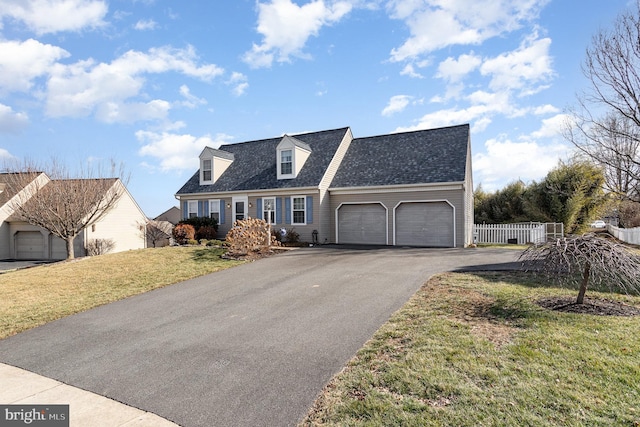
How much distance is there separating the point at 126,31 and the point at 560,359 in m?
13.0

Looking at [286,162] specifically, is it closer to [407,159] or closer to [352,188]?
[352,188]

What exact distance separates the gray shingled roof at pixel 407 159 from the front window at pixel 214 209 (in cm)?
796

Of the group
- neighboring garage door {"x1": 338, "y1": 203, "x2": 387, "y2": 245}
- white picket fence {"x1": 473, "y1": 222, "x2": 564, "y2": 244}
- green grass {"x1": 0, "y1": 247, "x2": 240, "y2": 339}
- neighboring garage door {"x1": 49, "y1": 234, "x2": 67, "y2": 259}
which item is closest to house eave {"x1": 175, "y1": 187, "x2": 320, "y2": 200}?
neighboring garage door {"x1": 338, "y1": 203, "x2": 387, "y2": 245}

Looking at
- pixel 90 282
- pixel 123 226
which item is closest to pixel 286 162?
pixel 90 282

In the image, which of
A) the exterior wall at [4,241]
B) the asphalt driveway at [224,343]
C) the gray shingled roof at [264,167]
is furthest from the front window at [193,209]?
the asphalt driveway at [224,343]

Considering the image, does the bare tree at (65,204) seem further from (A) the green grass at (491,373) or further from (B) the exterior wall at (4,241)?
(A) the green grass at (491,373)

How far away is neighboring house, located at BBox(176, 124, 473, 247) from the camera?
58.0ft

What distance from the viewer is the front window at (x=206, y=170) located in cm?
2381

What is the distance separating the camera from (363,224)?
1933cm

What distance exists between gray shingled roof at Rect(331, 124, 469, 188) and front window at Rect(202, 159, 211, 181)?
910 centimetres
